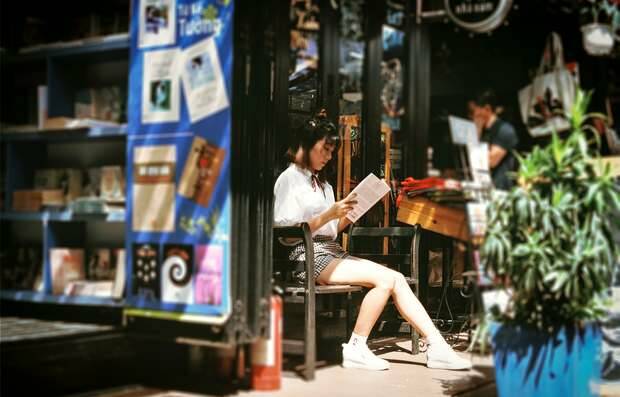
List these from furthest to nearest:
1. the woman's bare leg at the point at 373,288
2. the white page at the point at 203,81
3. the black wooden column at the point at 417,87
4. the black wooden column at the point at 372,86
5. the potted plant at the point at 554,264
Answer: the woman's bare leg at the point at 373,288
the black wooden column at the point at 372,86
the black wooden column at the point at 417,87
the white page at the point at 203,81
the potted plant at the point at 554,264


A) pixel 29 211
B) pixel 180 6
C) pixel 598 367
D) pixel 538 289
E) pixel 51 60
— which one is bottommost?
pixel 598 367

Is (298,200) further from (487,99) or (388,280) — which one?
(487,99)

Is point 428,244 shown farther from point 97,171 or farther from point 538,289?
point 97,171

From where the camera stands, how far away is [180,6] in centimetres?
310

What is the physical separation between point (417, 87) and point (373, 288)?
1.29 m

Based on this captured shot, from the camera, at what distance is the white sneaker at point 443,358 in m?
4.15

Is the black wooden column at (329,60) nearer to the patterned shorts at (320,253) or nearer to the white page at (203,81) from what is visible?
the patterned shorts at (320,253)

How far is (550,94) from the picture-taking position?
3.11 metres

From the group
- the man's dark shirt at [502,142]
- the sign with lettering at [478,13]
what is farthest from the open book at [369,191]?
the sign with lettering at [478,13]

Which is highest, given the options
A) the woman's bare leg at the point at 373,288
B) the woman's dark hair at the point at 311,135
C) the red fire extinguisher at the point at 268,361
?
the woman's dark hair at the point at 311,135

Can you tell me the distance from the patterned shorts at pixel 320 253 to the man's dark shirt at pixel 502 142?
129 cm

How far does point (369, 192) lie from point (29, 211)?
1.72m

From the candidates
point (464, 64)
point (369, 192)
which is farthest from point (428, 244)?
point (464, 64)

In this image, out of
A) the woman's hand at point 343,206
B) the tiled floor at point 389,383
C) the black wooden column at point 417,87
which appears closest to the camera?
the tiled floor at point 389,383
